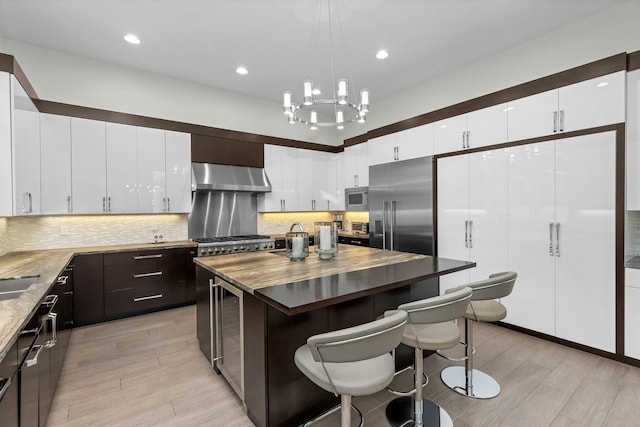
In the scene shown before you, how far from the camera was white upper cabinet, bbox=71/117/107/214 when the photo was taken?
3.67 m

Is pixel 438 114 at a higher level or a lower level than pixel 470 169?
higher

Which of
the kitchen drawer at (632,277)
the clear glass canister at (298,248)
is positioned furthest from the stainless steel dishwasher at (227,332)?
the kitchen drawer at (632,277)

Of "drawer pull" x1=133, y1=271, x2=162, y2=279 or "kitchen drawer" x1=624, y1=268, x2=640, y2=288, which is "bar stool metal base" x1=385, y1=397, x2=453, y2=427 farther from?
"drawer pull" x1=133, y1=271, x2=162, y2=279

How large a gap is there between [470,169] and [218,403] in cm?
367

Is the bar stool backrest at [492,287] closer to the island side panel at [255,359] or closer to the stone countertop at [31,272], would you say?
the island side panel at [255,359]

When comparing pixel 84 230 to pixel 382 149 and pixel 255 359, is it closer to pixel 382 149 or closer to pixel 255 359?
pixel 255 359

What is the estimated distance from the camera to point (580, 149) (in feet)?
9.50

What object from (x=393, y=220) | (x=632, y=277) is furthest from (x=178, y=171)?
(x=632, y=277)

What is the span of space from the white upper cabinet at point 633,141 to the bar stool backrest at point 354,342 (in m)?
2.80

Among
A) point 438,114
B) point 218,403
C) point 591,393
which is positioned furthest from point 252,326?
point 438,114

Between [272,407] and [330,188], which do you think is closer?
[272,407]

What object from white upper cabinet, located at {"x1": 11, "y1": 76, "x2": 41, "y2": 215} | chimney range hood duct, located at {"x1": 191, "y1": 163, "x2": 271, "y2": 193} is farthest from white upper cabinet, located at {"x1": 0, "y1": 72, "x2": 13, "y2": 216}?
chimney range hood duct, located at {"x1": 191, "y1": 163, "x2": 271, "y2": 193}

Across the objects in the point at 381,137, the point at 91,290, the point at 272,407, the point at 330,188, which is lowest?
the point at 272,407

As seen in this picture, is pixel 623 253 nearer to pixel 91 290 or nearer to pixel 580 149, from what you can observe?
pixel 580 149
